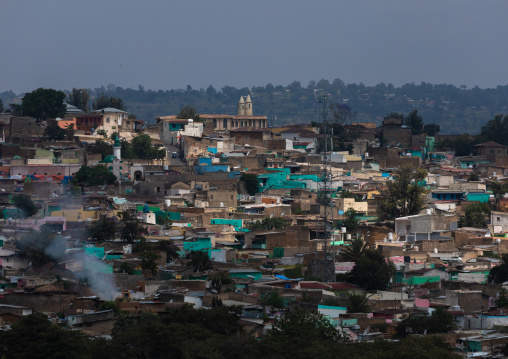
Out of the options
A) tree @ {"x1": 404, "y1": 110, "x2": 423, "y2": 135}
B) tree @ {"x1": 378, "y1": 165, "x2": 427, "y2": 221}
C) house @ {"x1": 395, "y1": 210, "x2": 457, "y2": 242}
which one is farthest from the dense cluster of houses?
tree @ {"x1": 404, "y1": 110, "x2": 423, "y2": 135}

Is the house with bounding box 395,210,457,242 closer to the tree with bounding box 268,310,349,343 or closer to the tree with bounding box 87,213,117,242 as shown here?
the tree with bounding box 87,213,117,242

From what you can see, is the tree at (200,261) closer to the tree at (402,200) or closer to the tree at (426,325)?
the tree at (426,325)

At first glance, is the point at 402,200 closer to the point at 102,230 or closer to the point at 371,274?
the point at 371,274

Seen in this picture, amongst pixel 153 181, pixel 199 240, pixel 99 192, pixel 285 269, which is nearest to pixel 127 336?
pixel 285 269

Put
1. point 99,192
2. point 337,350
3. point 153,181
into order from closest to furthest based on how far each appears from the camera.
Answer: point 337,350 < point 99,192 < point 153,181

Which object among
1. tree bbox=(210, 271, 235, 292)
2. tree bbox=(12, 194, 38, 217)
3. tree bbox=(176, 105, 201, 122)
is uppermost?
tree bbox=(176, 105, 201, 122)

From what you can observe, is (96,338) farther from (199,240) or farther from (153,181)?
(153,181)

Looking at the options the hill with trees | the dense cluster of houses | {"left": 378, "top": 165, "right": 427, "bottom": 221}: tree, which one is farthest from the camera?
the hill with trees
